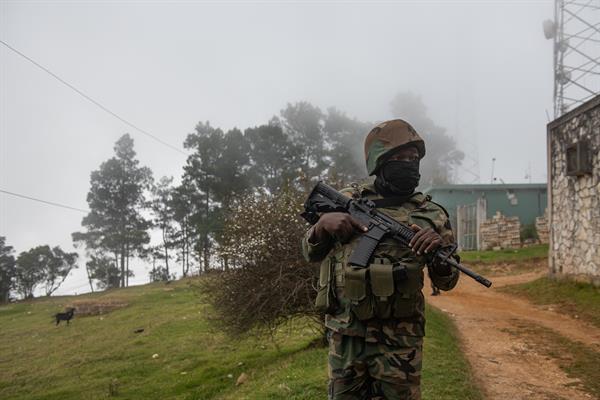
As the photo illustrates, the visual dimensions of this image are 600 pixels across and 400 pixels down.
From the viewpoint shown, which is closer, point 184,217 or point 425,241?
point 425,241

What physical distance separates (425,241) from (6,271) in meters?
39.8

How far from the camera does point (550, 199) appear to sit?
40.0 feet

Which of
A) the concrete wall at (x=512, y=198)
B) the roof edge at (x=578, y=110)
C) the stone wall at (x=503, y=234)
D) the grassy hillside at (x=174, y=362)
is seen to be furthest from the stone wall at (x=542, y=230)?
the grassy hillside at (x=174, y=362)

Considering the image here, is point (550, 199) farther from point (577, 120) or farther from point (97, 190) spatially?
point (97, 190)

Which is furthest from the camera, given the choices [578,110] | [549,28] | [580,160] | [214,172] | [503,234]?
[214,172]

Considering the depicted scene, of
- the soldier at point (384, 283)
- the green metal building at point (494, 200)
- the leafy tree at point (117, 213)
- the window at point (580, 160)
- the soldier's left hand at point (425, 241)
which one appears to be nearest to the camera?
the soldier's left hand at point (425, 241)

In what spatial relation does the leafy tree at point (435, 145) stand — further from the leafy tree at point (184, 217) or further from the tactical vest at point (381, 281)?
the tactical vest at point (381, 281)

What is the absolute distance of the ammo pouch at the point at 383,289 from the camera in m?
2.46

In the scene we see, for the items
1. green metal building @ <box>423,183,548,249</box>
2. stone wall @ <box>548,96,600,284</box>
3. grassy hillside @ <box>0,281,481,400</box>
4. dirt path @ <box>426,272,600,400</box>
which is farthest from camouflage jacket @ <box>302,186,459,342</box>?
green metal building @ <box>423,183,548,249</box>

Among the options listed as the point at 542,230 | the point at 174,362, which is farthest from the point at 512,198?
the point at 174,362

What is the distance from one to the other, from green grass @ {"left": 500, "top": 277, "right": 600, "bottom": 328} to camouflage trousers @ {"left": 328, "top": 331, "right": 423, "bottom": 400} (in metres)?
7.23

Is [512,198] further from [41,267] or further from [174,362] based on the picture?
[41,267]

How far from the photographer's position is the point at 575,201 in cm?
1066

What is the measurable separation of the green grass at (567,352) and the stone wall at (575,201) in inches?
114
